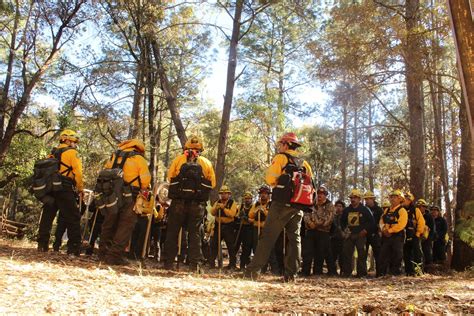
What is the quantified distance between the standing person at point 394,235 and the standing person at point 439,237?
318 cm

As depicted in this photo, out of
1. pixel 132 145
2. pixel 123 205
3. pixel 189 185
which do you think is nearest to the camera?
pixel 123 205

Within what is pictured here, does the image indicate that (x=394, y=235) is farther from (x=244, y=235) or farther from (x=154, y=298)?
(x=154, y=298)

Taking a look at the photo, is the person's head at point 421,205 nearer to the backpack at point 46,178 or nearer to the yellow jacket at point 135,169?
the yellow jacket at point 135,169

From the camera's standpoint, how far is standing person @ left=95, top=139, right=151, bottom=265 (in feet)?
22.6

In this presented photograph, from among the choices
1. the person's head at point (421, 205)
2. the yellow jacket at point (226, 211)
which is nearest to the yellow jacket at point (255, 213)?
the yellow jacket at point (226, 211)

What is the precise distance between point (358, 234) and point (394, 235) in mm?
843

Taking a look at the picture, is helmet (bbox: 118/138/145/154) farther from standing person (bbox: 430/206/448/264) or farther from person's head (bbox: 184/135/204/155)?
standing person (bbox: 430/206/448/264)

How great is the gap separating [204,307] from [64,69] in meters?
14.5

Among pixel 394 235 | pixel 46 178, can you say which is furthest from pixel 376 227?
pixel 46 178

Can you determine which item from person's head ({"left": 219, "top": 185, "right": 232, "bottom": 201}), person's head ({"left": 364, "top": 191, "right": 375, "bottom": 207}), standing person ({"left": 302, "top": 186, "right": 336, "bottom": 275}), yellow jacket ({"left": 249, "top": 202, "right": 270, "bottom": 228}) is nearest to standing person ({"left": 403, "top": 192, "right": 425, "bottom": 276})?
person's head ({"left": 364, "top": 191, "right": 375, "bottom": 207})

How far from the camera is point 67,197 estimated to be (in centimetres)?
781

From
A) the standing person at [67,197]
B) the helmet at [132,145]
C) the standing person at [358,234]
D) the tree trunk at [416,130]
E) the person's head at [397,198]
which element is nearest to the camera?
the helmet at [132,145]

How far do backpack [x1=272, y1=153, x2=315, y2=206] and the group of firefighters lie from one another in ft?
0.05

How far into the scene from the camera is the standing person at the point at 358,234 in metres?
10.1
